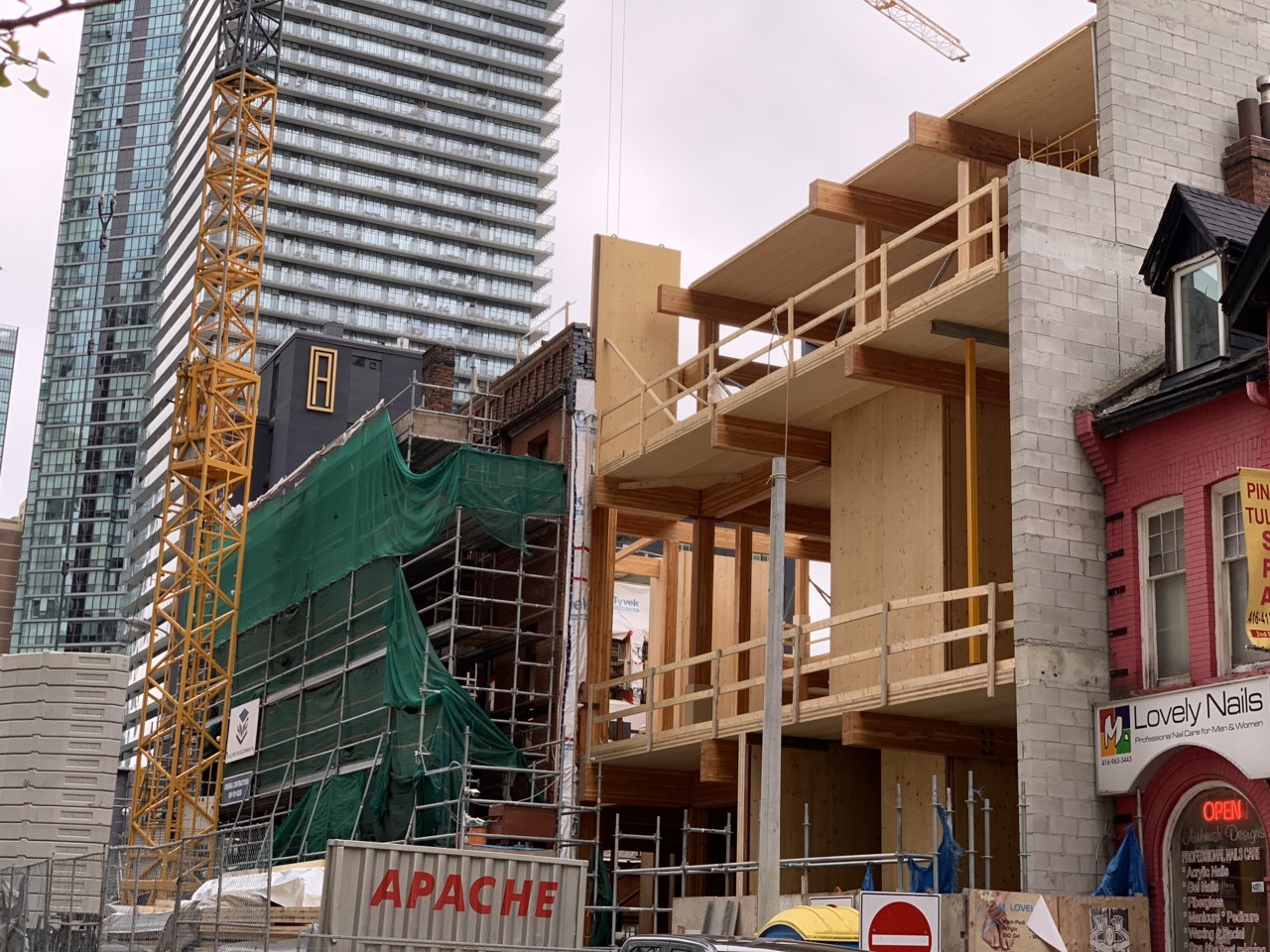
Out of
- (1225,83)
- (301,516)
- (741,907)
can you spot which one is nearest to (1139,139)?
(1225,83)

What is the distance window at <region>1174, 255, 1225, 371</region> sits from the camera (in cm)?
2233

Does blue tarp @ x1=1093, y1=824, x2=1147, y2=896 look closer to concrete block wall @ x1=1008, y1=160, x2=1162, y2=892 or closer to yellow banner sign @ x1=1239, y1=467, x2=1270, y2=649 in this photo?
concrete block wall @ x1=1008, y1=160, x2=1162, y2=892

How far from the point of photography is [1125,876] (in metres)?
21.2

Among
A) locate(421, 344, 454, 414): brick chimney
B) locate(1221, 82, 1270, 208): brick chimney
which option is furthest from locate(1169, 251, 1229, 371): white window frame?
locate(421, 344, 454, 414): brick chimney

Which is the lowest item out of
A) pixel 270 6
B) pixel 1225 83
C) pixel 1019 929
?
pixel 1019 929

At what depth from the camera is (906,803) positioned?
27594 mm

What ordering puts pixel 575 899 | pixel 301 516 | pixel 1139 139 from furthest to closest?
pixel 301 516 → pixel 1139 139 → pixel 575 899

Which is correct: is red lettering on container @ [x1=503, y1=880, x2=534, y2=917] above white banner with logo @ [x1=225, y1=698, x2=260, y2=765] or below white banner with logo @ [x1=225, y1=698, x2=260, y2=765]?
below

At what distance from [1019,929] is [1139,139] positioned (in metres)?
12.1

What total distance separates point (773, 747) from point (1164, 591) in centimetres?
700

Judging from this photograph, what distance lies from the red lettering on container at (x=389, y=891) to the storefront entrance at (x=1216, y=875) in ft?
31.6

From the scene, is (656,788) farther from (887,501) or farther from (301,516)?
(301,516)

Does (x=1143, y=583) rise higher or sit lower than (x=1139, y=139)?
lower

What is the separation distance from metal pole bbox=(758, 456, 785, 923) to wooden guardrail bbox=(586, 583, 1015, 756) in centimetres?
468
